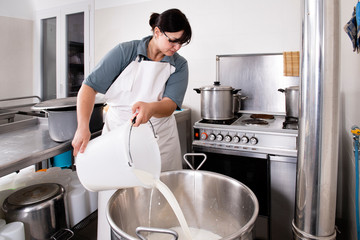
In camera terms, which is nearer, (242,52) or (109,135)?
(109,135)

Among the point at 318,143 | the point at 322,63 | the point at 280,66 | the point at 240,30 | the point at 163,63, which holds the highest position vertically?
the point at 240,30

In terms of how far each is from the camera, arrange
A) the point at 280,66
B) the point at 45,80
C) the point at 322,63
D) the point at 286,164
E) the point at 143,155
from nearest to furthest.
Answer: the point at 322,63 < the point at 143,155 < the point at 286,164 < the point at 280,66 < the point at 45,80

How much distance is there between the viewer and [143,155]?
1.10 m

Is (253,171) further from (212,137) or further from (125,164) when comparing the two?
(125,164)

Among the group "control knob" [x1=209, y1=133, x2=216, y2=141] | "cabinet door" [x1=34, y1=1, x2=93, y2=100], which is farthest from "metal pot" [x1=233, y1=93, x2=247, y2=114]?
"cabinet door" [x1=34, y1=1, x2=93, y2=100]

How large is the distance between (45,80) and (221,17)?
286 centimetres

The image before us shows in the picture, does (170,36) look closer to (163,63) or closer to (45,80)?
(163,63)

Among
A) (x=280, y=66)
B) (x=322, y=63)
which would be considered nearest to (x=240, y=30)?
(x=280, y=66)

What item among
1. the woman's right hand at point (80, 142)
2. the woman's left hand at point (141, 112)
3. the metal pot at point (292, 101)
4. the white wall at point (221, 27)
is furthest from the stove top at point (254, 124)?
the woman's right hand at point (80, 142)

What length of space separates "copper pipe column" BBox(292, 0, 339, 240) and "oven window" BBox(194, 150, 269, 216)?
0.90 m

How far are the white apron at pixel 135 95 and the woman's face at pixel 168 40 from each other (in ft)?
0.48

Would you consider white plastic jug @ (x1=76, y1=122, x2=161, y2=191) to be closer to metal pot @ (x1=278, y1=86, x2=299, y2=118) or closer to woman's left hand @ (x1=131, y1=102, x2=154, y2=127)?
woman's left hand @ (x1=131, y1=102, x2=154, y2=127)

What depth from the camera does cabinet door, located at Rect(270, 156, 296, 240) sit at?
1806mm

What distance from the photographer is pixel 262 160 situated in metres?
1.89
